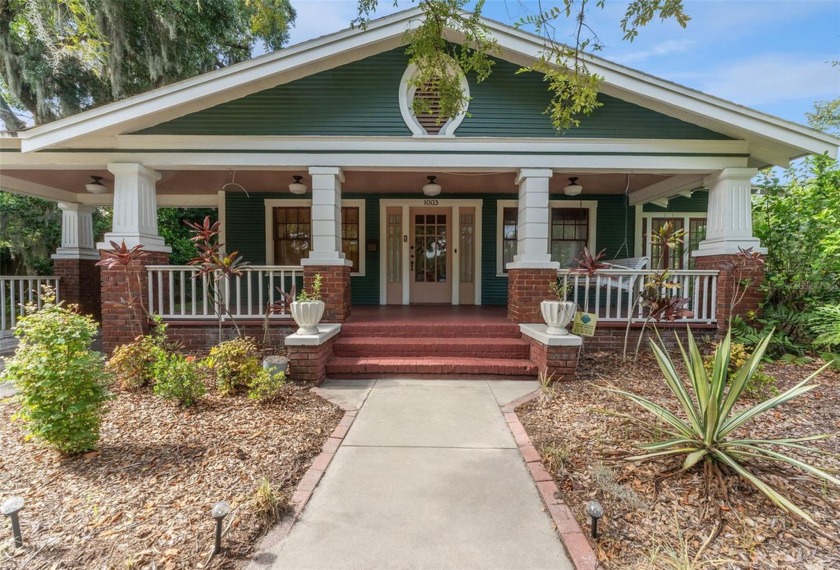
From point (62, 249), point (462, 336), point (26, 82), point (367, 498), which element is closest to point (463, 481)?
point (367, 498)

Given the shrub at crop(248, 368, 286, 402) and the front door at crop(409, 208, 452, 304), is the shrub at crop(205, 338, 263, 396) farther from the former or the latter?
the front door at crop(409, 208, 452, 304)

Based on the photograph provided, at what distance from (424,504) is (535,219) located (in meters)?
4.17

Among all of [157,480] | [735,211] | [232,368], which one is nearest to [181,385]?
[232,368]

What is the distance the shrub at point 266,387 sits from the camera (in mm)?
3651

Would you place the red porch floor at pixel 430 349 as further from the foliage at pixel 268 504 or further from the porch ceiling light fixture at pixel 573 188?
the porch ceiling light fixture at pixel 573 188

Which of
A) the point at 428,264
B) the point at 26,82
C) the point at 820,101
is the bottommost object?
the point at 428,264

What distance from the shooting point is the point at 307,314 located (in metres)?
4.36

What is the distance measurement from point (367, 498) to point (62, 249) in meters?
8.49

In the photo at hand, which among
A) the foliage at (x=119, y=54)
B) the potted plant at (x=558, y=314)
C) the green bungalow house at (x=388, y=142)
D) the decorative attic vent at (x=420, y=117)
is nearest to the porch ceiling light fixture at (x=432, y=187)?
the green bungalow house at (x=388, y=142)

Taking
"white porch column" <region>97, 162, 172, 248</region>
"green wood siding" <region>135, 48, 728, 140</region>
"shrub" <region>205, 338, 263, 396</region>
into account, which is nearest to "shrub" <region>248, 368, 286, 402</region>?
"shrub" <region>205, 338, 263, 396</region>

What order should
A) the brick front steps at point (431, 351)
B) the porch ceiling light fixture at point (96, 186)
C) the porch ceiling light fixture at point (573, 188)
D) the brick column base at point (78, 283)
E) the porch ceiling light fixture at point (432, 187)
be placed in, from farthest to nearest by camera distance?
1. the brick column base at point (78, 283)
2. the porch ceiling light fixture at point (573, 188)
3. the porch ceiling light fixture at point (432, 187)
4. the porch ceiling light fixture at point (96, 186)
5. the brick front steps at point (431, 351)

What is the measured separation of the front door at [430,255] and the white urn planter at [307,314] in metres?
3.73

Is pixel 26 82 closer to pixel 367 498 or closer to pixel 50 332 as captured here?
pixel 50 332

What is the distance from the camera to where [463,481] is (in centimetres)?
249
